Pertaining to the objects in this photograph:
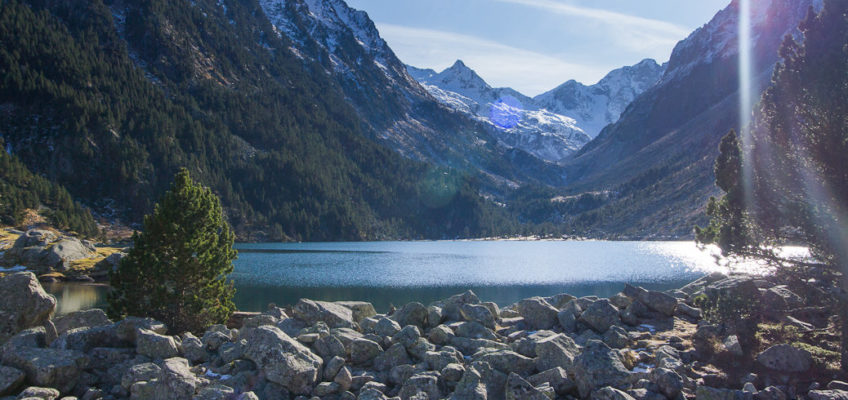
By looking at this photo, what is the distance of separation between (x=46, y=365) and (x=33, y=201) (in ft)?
430

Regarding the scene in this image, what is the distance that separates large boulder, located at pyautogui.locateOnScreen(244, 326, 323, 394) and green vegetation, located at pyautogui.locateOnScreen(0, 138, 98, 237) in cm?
11961

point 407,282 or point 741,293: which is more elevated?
point 741,293

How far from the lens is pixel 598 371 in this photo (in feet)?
53.2

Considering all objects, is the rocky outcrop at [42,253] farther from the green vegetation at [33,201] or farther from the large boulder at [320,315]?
the large boulder at [320,315]

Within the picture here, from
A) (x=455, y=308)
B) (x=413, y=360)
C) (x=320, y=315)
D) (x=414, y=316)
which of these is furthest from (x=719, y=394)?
(x=320, y=315)

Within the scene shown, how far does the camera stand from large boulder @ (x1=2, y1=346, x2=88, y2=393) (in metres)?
17.2

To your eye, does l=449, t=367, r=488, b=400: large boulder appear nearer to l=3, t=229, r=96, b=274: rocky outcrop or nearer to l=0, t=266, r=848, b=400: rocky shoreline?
l=0, t=266, r=848, b=400: rocky shoreline

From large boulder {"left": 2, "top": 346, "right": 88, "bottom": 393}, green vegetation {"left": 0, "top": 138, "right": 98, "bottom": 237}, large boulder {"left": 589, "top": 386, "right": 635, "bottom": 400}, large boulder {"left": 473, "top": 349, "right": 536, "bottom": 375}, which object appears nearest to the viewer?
large boulder {"left": 589, "top": 386, "right": 635, "bottom": 400}

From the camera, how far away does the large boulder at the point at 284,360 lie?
16.9 metres

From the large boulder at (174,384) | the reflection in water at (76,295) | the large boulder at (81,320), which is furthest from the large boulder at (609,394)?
the reflection in water at (76,295)

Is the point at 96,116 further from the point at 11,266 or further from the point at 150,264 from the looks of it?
the point at 150,264

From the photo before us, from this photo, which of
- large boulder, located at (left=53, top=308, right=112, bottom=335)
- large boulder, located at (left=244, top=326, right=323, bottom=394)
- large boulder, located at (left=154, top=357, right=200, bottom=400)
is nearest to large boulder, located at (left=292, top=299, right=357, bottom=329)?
large boulder, located at (left=244, top=326, right=323, bottom=394)

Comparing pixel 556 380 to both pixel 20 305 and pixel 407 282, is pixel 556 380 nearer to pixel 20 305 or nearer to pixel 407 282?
pixel 20 305

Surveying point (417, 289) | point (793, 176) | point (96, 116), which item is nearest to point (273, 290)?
point (417, 289)
